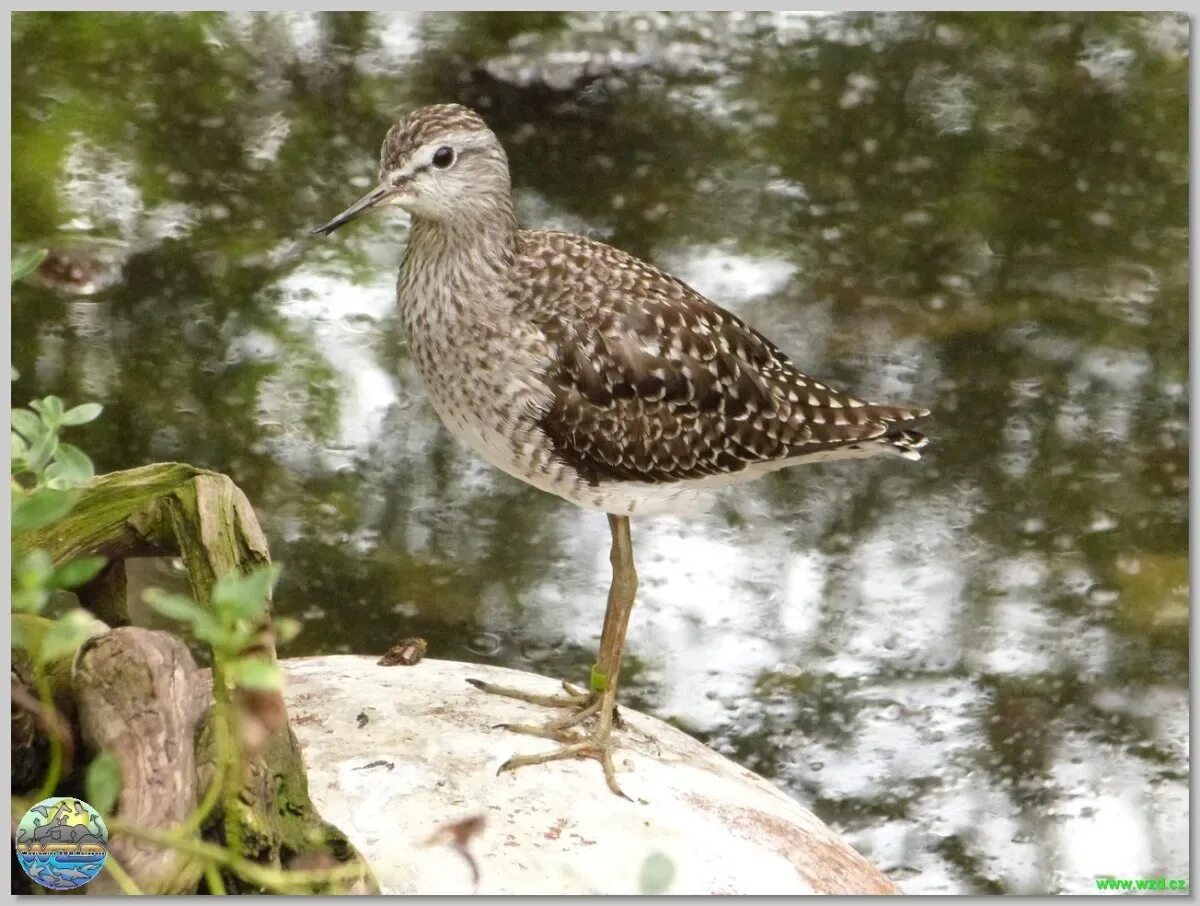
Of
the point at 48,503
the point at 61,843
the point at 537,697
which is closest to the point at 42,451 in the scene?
the point at 48,503

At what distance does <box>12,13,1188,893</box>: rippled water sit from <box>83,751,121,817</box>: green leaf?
73.7 inches

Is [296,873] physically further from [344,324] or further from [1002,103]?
[1002,103]

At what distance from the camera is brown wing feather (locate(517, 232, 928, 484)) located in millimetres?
3648

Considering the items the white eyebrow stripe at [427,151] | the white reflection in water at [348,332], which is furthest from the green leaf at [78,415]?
the white reflection in water at [348,332]

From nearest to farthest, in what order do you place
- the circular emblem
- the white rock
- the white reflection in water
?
the circular emblem < the white rock < the white reflection in water

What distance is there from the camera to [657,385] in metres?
3.73

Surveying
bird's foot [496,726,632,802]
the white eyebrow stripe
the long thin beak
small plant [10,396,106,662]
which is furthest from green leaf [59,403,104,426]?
bird's foot [496,726,632,802]

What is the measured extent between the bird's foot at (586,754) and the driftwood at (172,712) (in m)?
0.56

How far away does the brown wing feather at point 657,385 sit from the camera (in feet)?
12.0

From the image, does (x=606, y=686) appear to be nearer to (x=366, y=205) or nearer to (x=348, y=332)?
(x=366, y=205)

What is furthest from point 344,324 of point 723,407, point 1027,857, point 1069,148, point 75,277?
point 1027,857

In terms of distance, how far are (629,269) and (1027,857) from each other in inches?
71.3

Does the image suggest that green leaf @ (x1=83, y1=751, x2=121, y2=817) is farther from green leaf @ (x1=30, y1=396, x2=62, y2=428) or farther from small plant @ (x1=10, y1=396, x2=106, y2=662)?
green leaf @ (x1=30, y1=396, x2=62, y2=428)

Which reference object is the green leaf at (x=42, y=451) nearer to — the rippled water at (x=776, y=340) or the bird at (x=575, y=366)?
the bird at (x=575, y=366)
